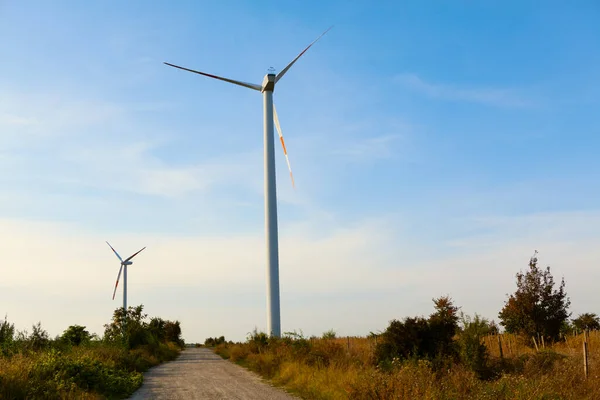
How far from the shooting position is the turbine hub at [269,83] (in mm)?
37531

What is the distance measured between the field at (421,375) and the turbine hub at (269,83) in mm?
17572

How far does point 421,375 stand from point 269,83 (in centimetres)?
2694

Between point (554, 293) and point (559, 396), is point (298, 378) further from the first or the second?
point (554, 293)

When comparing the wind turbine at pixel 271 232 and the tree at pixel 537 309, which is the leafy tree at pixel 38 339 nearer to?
the wind turbine at pixel 271 232

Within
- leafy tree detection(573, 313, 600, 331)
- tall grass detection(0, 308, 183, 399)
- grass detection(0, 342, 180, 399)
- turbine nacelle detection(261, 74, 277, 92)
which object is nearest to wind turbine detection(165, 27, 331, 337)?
turbine nacelle detection(261, 74, 277, 92)

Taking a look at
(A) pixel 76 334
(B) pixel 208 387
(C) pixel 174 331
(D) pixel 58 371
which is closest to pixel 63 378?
(D) pixel 58 371

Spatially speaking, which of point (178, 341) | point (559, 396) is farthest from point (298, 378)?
point (178, 341)

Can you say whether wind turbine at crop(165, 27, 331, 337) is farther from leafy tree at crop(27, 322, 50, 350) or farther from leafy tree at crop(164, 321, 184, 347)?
leafy tree at crop(164, 321, 184, 347)

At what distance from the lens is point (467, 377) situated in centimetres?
1544

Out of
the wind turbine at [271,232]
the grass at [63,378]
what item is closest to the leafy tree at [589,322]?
the wind turbine at [271,232]

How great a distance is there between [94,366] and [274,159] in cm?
1848

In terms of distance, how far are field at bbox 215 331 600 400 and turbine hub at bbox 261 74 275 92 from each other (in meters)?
17.6

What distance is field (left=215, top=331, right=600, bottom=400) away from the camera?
43.3 feet

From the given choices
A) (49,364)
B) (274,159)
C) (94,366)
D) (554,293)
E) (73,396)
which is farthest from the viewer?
(274,159)
